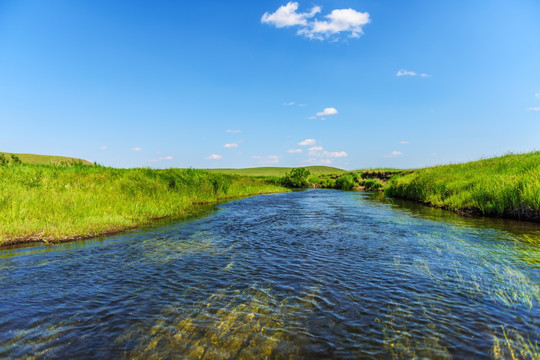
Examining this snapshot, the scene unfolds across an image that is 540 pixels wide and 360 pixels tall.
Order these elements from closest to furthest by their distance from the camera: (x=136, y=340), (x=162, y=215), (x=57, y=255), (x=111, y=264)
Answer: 1. (x=136, y=340)
2. (x=111, y=264)
3. (x=57, y=255)
4. (x=162, y=215)

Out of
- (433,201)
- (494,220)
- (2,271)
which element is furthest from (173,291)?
(433,201)

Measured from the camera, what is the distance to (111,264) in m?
8.75

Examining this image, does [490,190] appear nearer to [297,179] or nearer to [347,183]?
[347,183]

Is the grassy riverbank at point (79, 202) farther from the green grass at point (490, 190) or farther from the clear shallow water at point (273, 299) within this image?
the green grass at point (490, 190)

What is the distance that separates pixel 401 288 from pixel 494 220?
13286 millimetres

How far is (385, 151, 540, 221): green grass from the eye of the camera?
607 inches

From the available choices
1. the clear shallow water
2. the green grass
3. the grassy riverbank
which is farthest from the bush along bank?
the clear shallow water

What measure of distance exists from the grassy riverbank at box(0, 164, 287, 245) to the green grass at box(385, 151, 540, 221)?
68.8 ft

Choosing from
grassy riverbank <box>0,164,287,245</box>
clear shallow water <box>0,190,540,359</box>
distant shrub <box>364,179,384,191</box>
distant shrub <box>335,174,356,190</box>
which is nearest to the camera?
clear shallow water <box>0,190,540,359</box>

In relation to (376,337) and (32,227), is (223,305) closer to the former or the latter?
(376,337)

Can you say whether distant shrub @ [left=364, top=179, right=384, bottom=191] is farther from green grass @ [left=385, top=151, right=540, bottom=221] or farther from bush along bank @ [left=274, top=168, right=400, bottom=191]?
green grass @ [left=385, top=151, right=540, bottom=221]

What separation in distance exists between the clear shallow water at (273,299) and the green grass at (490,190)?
5.39 metres

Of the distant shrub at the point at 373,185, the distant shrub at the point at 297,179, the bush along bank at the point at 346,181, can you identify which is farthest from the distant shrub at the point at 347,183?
the distant shrub at the point at 297,179

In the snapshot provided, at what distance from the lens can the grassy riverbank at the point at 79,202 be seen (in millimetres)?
11609
